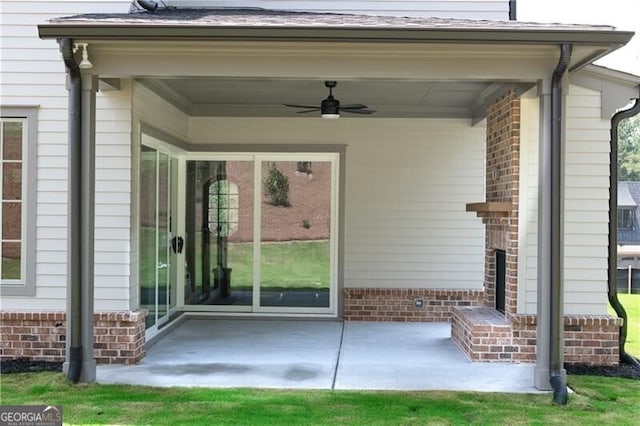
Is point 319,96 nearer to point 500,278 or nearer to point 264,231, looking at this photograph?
point 264,231

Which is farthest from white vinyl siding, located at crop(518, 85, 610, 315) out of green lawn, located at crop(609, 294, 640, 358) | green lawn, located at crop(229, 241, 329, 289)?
green lawn, located at crop(229, 241, 329, 289)

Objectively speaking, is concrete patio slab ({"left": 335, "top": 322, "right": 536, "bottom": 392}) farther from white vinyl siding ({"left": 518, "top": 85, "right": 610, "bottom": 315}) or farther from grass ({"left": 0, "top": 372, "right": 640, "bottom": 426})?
white vinyl siding ({"left": 518, "top": 85, "right": 610, "bottom": 315})

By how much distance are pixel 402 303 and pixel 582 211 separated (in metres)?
3.37

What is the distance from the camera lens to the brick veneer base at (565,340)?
6879 millimetres

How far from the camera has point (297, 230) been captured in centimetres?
985

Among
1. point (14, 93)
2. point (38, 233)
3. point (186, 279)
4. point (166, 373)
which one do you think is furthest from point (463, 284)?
point (14, 93)

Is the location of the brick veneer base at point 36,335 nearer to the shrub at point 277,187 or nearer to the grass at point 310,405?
the grass at point 310,405

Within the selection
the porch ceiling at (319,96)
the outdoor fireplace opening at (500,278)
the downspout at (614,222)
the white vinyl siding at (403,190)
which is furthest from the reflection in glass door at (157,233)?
the downspout at (614,222)

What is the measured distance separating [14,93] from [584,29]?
5593 mm

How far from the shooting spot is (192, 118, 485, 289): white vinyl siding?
968 cm

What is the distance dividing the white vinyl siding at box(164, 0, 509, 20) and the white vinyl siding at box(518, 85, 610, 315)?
4.83 ft

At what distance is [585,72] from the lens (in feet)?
22.8

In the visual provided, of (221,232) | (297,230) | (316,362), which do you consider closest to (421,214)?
(297,230)

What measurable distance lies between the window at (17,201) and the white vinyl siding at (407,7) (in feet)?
7.91
